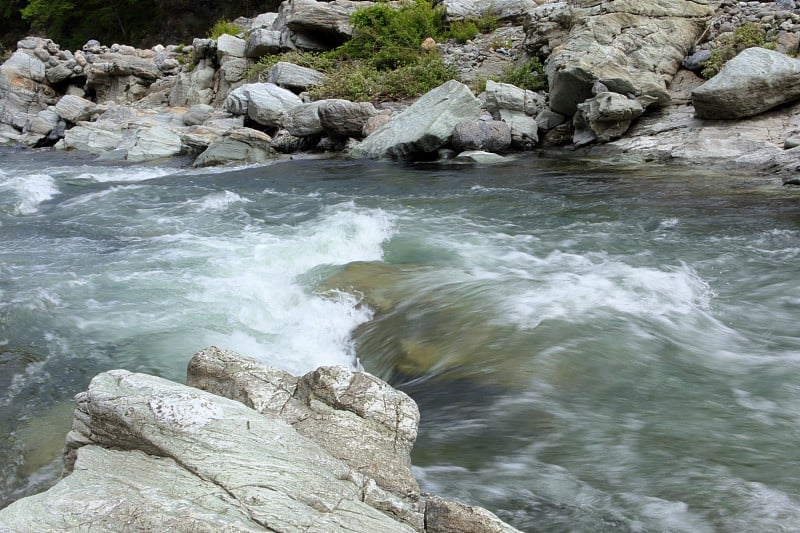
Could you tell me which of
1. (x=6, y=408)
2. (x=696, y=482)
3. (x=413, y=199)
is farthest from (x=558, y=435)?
(x=413, y=199)

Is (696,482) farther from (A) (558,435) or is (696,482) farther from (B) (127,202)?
(B) (127,202)

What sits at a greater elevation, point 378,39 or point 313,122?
point 378,39

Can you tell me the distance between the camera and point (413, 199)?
33.5 feet

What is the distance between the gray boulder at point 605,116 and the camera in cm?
1209

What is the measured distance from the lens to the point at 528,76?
1551cm

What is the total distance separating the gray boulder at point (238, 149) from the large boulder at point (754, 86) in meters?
9.59

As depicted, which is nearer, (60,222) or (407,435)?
(407,435)

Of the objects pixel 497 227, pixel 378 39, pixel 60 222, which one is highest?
pixel 378 39

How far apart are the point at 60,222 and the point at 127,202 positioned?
4.65 feet

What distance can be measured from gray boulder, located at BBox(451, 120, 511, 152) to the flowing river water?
280 centimetres

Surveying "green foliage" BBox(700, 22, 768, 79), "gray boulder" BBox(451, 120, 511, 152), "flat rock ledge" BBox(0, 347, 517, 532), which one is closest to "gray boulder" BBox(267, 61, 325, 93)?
"gray boulder" BBox(451, 120, 511, 152)

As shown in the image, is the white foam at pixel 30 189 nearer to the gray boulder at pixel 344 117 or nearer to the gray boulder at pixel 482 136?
the gray boulder at pixel 344 117

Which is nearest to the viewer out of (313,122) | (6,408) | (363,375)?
(363,375)

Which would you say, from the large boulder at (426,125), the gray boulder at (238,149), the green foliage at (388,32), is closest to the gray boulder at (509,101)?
the large boulder at (426,125)
